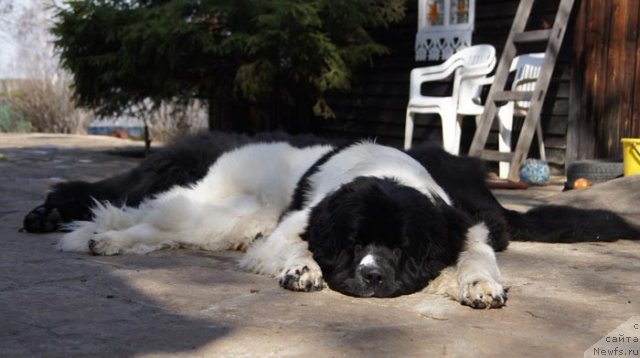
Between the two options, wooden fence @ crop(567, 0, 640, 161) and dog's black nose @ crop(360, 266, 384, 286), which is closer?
dog's black nose @ crop(360, 266, 384, 286)

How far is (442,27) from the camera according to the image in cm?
900

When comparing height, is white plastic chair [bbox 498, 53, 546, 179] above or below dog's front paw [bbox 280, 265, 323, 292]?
above

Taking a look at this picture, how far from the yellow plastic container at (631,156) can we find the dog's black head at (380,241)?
3373 millimetres

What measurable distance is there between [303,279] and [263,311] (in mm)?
347

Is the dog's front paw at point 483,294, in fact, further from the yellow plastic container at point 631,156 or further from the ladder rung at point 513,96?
the ladder rung at point 513,96

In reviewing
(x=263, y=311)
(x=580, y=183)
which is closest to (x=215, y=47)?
(x=580, y=183)

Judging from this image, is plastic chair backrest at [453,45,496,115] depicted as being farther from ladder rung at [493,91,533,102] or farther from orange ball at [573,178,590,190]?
orange ball at [573,178,590,190]

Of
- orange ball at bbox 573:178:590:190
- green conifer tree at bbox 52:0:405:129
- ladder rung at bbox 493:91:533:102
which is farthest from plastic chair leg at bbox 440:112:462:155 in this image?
orange ball at bbox 573:178:590:190

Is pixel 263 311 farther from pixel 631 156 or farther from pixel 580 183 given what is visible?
pixel 631 156

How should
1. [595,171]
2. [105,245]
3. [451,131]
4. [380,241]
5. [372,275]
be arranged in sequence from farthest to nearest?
Result: 1. [451,131]
2. [595,171]
3. [105,245]
4. [380,241]
5. [372,275]

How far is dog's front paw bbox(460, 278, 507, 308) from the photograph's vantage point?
2.63 metres

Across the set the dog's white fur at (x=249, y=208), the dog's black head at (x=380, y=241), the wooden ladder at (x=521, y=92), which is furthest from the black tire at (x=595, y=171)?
the dog's black head at (x=380, y=241)

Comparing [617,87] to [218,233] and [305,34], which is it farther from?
[218,233]

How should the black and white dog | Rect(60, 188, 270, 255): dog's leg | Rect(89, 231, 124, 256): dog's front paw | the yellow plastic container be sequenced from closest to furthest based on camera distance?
the black and white dog < Rect(89, 231, 124, 256): dog's front paw < Rect(60, 188, 270, 255): dog's leg < the yellow plastic container
